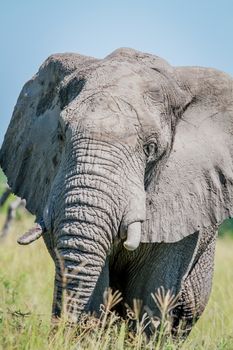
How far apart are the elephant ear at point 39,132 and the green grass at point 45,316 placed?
28.9 inches

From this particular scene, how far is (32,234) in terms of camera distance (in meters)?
7.23

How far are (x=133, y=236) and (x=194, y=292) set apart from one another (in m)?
2.06

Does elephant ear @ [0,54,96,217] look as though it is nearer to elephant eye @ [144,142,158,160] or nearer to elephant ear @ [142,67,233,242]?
elephant eye @ [144,142,158,160]

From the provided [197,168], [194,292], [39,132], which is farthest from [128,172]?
[194,292]

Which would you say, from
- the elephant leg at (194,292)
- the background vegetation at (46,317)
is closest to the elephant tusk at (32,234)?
the background vegetation at (46,317)

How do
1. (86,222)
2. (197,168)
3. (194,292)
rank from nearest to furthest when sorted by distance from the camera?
(86,222) < (197,168) < (194,292)

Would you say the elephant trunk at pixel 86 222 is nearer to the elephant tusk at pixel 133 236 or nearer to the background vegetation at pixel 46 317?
the elephant tusk at pixel 133 236

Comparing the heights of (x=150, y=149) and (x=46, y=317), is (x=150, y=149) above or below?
above

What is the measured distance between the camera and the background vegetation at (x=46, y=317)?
6633 mm

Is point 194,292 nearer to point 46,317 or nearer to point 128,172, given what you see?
point 46,317

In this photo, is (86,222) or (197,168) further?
(197,168)

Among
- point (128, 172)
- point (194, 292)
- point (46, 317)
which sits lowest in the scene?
point (46, 317)

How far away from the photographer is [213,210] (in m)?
8.38

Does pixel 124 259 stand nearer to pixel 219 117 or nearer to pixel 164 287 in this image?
pixel 164 287
